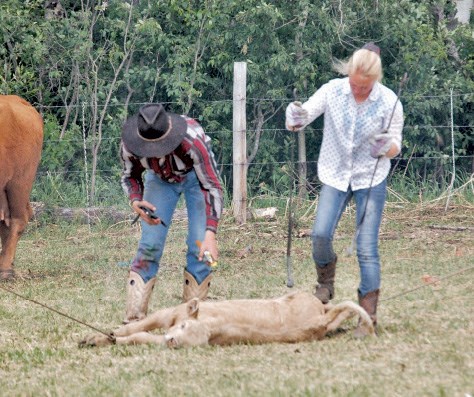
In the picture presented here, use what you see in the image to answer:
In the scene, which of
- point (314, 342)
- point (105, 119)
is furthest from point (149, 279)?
point (105, 119)

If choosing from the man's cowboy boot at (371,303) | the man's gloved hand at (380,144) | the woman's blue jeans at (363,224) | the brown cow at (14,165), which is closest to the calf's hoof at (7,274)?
the brown cow at (14,165)

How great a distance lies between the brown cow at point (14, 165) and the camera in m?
11.0

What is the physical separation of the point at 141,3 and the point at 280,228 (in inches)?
164

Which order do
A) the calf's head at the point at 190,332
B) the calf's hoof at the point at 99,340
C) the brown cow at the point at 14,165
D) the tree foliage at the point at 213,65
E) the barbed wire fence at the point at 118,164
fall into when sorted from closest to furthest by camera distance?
the calf's head at the point at 190,332 < the calf's hoof at the point at 99,340 < the brown cow at the point at 14,165 < the barbed wire fence at the point at 118,164 < the tree foliage at the point at 213,65

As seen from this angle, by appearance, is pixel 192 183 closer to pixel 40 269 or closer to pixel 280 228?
A: pixel 40 269

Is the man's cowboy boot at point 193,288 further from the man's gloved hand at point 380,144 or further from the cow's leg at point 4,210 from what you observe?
the cow's leg at point 4,210

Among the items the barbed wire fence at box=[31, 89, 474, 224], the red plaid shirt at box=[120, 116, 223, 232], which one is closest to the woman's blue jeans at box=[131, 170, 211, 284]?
the red plaid shirt at box=[120, 116, 223, 232]

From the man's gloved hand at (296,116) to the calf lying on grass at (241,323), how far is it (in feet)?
3.54

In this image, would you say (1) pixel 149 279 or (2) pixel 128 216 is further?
(2) pixel 128 216

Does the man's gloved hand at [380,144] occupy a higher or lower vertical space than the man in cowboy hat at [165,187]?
higher

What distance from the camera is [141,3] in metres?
15.7

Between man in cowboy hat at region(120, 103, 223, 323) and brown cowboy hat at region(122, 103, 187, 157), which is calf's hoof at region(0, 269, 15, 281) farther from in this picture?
brown cowboy hat at region(122, 103, 187, 157)

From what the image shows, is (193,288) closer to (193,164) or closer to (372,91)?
(193,164)

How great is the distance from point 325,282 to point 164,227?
114 centimetres
